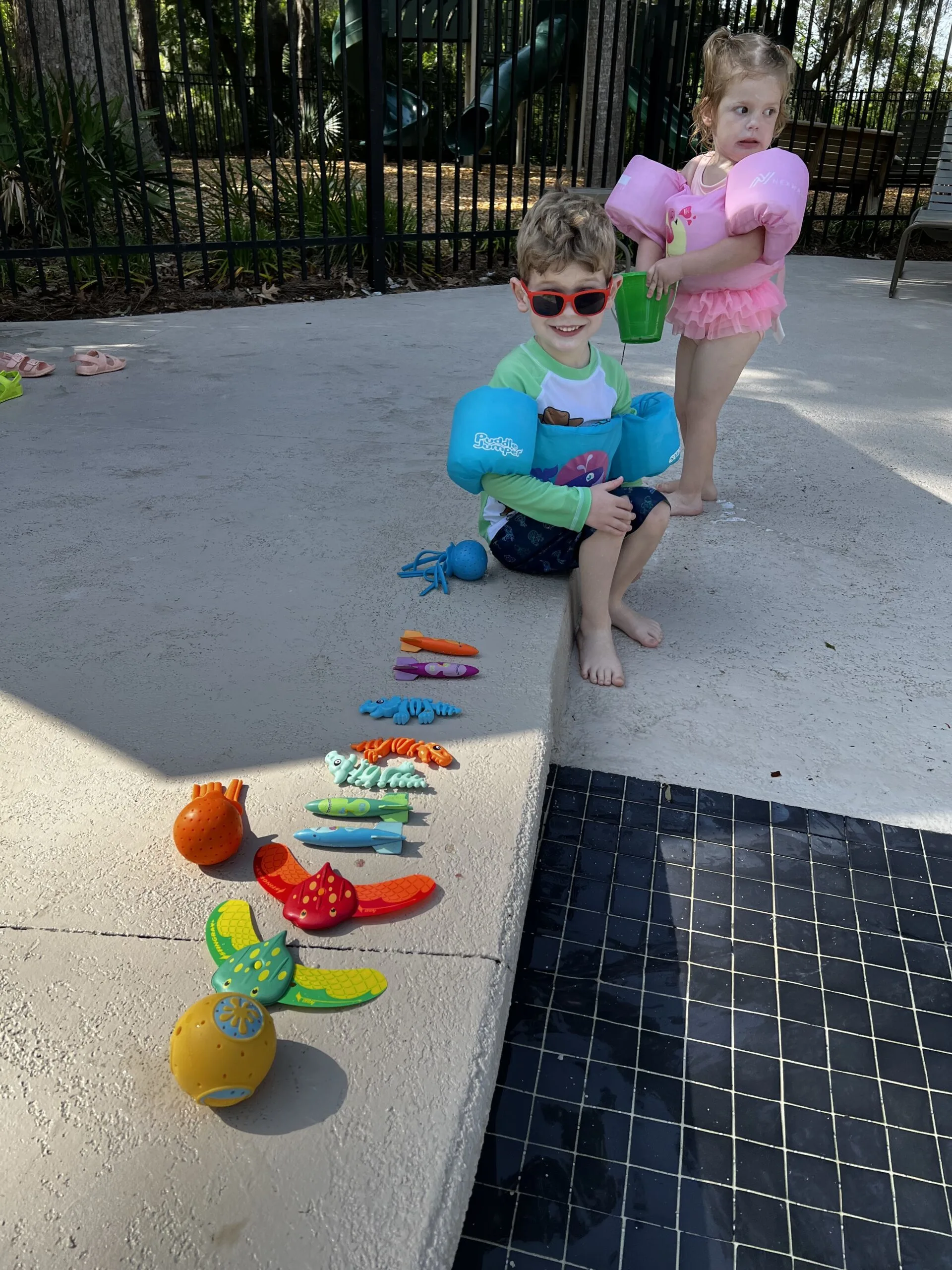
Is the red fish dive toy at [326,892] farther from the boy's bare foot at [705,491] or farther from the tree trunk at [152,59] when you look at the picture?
the tree trunk at [152,59]

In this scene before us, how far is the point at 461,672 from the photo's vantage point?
223 centimetres

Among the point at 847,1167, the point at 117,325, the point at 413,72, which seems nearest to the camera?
the point at 847,1167

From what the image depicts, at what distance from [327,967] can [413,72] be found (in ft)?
55.3

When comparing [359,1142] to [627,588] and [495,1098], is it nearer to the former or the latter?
[495,1098]

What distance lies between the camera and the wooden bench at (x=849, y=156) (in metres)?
8.74

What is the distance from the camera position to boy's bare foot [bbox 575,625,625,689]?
2.55 meters

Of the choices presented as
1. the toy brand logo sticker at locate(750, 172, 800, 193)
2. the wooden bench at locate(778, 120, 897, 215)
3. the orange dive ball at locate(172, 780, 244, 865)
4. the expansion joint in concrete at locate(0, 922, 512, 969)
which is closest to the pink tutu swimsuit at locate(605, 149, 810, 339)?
the toy brand logo sticker at locate(750, 172, 800, 193)

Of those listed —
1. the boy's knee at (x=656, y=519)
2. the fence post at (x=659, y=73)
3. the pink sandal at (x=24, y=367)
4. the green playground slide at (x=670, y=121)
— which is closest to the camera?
the boy's knee at (x=656, y=519)

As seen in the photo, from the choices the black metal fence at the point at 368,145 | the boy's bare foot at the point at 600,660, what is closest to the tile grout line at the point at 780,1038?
the boy's bare foot at the point at 600,660

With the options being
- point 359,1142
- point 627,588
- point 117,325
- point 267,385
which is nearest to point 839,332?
point 267,385

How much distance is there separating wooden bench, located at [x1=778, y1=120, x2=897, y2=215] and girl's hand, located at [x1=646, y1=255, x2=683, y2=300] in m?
6.57

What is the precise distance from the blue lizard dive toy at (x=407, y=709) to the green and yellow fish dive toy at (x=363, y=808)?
269 millimetres

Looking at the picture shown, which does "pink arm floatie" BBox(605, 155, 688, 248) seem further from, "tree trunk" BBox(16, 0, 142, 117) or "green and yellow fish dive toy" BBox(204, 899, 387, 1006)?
"tree trunk" BBox(16, 0, 142, 117)

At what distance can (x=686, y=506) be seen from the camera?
11.3 feet
